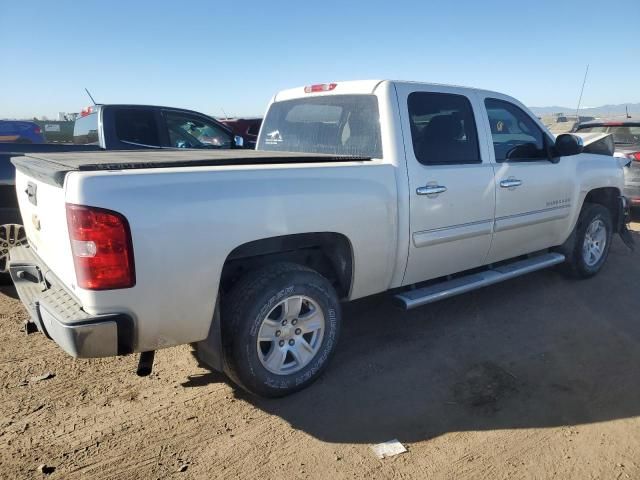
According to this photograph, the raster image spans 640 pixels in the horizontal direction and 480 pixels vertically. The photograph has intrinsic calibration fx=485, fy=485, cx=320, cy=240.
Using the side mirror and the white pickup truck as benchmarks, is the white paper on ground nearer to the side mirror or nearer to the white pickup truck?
the white pickup truck

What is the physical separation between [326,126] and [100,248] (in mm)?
2306

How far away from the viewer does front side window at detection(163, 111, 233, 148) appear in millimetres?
6808

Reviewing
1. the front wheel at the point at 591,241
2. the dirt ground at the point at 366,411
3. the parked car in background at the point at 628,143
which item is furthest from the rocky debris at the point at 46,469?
the parked car in background at the point at 628,143

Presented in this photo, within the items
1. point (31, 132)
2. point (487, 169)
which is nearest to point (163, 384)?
point (487, 169)

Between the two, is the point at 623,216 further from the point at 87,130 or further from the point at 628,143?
the point at 87,130

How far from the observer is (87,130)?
266 inches

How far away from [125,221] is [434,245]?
222 cm

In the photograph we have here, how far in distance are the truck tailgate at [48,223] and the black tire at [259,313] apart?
2.88 feet

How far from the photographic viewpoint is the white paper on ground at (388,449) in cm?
256

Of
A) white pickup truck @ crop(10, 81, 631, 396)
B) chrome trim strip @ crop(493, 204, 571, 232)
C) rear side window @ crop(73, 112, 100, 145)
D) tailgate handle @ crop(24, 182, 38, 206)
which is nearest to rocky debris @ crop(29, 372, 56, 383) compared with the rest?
white pickup truck @ crop(10, 81, 631, 396)

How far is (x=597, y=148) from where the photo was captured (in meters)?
5.42

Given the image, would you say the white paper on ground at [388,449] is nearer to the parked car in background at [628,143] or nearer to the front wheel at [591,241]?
the front wheel at [591,241]

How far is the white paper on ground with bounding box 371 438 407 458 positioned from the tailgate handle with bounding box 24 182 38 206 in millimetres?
2418

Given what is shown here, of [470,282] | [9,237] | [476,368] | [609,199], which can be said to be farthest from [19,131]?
[609,199]
